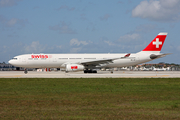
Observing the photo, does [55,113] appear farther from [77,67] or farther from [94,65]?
[94,65]

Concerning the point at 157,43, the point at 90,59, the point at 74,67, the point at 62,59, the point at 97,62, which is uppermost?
the point at 157,43

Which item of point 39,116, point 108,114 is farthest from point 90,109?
point 39,116

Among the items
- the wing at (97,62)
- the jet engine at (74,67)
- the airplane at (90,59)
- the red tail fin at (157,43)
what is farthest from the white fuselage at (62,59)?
the jet engine at (74,67)

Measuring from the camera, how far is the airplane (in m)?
47.2

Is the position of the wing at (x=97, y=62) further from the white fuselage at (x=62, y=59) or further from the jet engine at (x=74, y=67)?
the jet engine at (x=74, y=67)

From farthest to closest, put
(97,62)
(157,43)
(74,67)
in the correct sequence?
1. (157,43)
2. (97,62)
3. (74,67)

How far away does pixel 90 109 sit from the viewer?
10.2 m

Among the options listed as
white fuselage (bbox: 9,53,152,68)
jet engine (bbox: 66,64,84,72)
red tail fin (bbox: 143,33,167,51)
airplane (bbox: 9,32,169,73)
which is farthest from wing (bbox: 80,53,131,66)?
red tail fin (bbox: 143,33,167,51)

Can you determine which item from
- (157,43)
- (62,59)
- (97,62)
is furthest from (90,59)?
(157,43)

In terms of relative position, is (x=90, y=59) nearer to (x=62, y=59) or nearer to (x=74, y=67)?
(x=74, y=67)

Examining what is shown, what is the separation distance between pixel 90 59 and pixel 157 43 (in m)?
13.6

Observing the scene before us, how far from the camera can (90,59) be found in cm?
4819

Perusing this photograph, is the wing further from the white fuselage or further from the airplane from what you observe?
the white fuselage

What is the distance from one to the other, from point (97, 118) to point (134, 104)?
10.9ft
